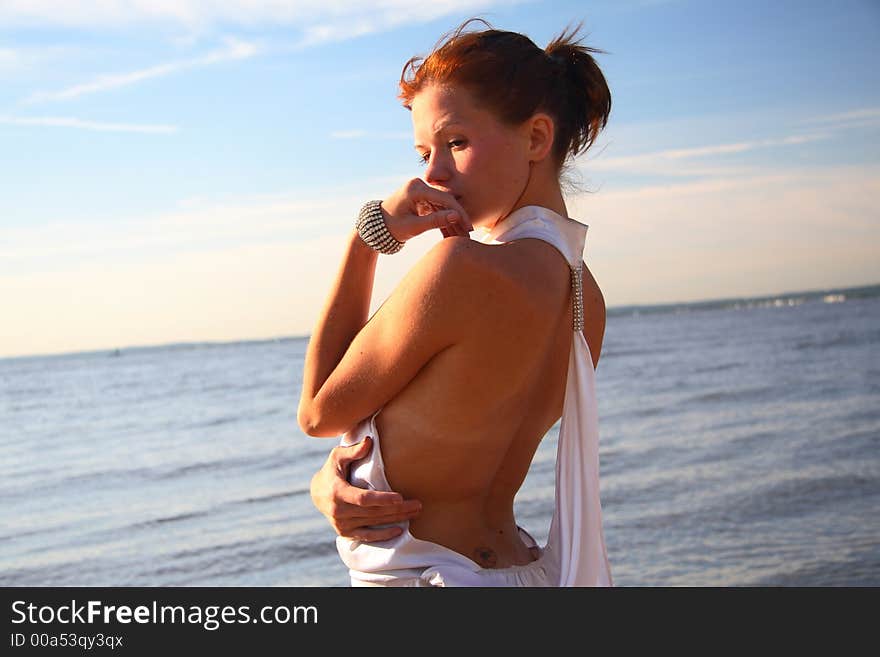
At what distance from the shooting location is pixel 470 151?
78.2 inches

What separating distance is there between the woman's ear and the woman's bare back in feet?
0.65

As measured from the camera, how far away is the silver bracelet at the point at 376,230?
6.59 feet

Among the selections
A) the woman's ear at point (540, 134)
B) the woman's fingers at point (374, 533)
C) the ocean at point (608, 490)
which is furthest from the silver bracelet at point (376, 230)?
the ocean at point (608, 490)

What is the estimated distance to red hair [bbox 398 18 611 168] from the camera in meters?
1.97

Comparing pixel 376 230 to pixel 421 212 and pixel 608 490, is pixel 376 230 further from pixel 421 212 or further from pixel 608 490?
pixel 608 490

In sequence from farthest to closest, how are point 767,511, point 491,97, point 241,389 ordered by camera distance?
Result: point 241,389
point 767,511
point 491,97

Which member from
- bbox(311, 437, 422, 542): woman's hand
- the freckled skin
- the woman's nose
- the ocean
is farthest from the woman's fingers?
the ocean

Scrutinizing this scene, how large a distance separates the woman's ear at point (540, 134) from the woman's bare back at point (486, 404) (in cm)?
20

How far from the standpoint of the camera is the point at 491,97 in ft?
6.48

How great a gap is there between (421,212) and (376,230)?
10 cm

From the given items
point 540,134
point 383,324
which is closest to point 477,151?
point 540,134

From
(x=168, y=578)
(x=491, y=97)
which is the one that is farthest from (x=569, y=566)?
(x=168, y=578)

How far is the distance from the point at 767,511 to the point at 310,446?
6.04 m
